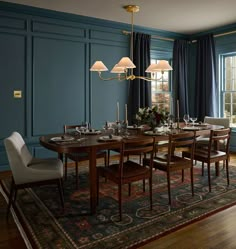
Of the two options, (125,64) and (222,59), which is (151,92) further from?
(125,64)

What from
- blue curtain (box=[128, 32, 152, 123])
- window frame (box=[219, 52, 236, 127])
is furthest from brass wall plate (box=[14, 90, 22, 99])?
window frame (box=[219, 52, 236, 127])

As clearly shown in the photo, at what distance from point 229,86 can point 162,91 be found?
151cm

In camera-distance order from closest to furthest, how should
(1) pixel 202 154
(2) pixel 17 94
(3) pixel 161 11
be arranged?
(1) pixel 202 154 → (2) pixel 17 94 → (3) pixel 161 11

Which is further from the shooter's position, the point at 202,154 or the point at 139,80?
the point at 139,80

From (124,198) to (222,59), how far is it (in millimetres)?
4411

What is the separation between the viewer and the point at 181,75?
6.51 m

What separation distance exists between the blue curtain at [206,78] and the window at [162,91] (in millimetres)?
671

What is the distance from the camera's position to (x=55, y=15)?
15.8 ft

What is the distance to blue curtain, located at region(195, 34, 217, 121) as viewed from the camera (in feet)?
20.1

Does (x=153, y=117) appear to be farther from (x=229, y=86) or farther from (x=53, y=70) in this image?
(x=229, y=86)

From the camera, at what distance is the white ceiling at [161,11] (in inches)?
173

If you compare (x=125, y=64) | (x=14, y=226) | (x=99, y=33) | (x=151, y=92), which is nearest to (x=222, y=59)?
(x=151, y=92)

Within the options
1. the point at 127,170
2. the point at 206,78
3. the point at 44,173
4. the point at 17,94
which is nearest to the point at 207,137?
the point at 206,78

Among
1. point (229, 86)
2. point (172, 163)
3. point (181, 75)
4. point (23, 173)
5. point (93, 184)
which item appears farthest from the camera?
point (181, 75)
